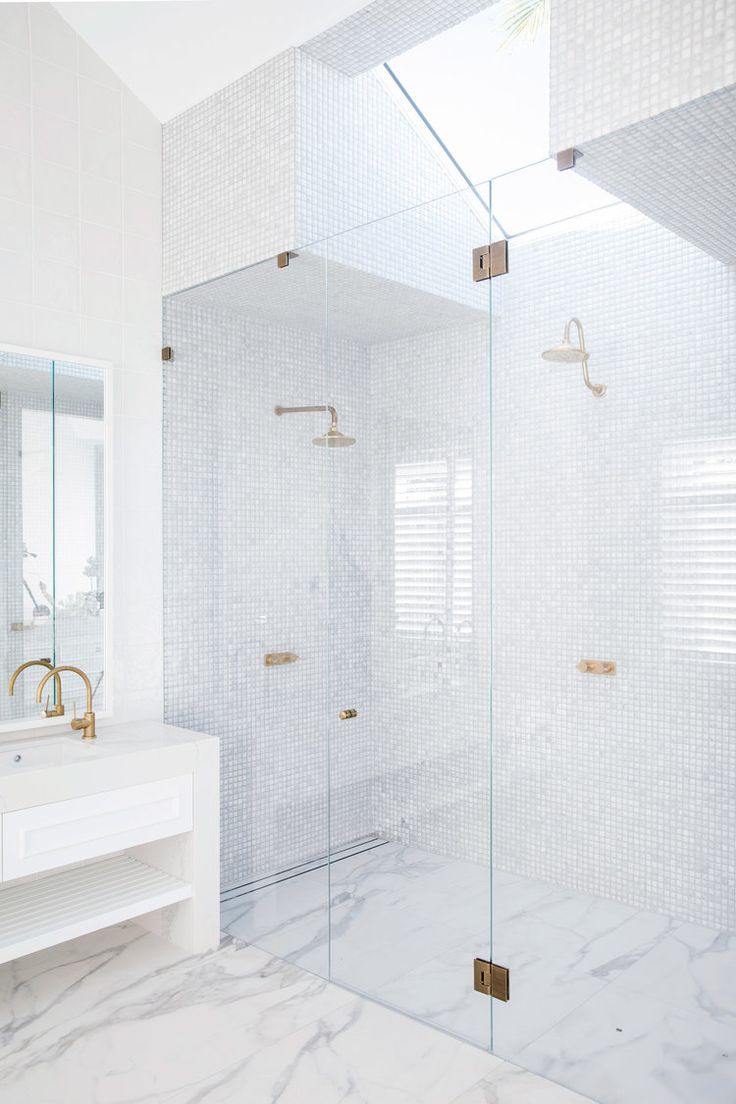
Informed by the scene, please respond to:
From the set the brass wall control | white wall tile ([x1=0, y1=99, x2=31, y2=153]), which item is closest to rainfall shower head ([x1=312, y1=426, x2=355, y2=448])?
the brass wall control

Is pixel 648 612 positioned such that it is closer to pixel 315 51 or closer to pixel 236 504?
pixel 236 504

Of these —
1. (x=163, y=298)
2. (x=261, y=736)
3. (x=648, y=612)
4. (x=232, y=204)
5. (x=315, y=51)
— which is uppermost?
(x=315, y=51)

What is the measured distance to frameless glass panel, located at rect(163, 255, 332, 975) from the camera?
2.81 metres

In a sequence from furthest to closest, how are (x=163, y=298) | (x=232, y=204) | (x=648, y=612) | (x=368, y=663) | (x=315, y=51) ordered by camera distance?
(x=163, y=298), (x=232, y=204), (x=315, y=51), (x=368, y=663), (x=648, y=612)

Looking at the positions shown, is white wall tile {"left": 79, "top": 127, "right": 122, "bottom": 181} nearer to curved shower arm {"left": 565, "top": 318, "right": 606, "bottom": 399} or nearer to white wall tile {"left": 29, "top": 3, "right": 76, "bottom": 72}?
white wall tile {"left": 29, "top": 3, "right": 76, "bottom": 72}

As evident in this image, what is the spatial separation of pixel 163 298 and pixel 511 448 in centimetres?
171

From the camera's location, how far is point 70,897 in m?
2.74

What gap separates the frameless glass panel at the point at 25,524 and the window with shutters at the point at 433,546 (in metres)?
1.22

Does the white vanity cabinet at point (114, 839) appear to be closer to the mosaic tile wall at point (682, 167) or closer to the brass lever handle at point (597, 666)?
the brass lever handle at point (597, 666)

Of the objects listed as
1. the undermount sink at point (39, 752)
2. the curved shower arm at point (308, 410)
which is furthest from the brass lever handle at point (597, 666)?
the undermount sink at point (39, 752)

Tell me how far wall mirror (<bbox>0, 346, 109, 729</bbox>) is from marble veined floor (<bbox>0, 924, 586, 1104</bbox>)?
2.79ft

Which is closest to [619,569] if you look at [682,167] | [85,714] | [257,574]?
[682,167]

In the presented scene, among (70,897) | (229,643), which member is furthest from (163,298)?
(70,897)

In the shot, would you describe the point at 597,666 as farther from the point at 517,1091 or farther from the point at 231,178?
the point at 231,178
